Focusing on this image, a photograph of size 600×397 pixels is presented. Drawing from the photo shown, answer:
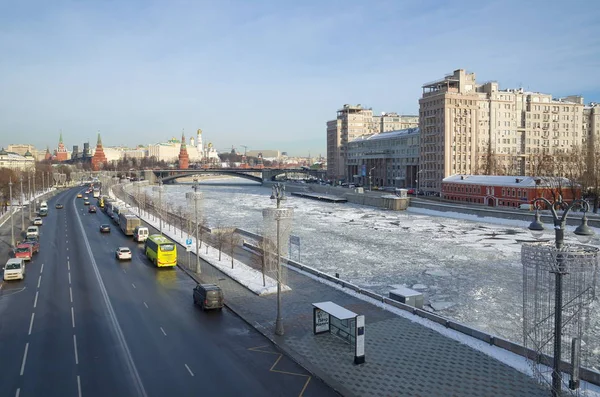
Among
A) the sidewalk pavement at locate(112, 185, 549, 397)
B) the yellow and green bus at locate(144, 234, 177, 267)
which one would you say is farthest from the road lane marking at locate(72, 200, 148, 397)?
the sidewalk pavement at locate(112, 185, 549, 397)

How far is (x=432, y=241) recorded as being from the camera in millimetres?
46188

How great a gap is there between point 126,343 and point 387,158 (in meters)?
108

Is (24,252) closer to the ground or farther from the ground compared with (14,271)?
farther from the ground

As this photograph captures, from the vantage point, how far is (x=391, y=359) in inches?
644

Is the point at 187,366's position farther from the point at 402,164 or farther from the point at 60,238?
the point at 402,164

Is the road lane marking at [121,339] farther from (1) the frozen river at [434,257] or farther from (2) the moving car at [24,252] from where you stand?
(1) the frozen river at [434,257]

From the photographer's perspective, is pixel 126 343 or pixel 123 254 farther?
pixel 123 254

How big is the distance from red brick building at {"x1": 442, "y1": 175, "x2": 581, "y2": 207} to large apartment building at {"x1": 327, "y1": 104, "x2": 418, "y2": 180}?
6397 centimetres

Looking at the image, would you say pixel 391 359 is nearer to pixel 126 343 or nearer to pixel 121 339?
pixel 126 343

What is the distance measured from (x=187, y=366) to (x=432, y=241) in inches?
1351

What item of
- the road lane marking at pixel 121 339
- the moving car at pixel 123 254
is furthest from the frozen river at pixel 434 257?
the road lane marking at pixel 121 339

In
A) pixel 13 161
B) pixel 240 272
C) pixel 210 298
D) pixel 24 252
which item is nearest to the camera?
pixel 210 298

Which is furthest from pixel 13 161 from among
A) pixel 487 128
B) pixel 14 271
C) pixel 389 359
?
pixel 389 359

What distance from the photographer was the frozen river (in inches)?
959
